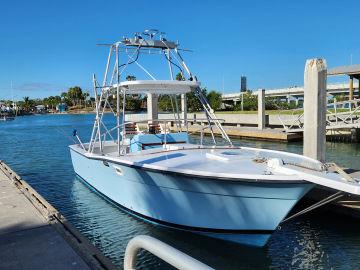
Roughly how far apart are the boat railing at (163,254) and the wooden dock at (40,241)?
2.85 metres

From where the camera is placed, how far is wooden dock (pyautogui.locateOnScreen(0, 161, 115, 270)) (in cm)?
607

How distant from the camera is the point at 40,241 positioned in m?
7.01

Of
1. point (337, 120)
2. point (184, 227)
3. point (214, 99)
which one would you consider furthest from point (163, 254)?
point (214, 99)

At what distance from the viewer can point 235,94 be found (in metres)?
108

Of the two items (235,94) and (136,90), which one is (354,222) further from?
(235,94)

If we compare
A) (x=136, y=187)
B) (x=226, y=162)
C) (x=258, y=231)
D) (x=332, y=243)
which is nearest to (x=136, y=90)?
(x=136, y=187)

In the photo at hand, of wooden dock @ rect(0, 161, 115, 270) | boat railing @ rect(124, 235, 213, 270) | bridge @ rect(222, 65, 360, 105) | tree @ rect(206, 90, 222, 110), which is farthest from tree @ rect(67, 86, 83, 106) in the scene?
boat railing @ rect(124, 235, 213, 270)

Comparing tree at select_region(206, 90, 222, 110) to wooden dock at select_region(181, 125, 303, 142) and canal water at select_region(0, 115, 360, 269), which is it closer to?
wooden dock at select_region(181, 125, 303, 142)

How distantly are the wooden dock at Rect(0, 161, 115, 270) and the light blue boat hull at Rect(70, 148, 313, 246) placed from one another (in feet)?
7.15

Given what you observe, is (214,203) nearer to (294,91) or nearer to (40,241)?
(40,241)

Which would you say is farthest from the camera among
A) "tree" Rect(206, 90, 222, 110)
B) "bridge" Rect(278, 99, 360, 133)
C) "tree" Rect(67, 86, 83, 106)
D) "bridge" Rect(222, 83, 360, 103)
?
"tree" Rect(67, 86, 83, 106)

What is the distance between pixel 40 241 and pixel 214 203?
11.2 feet

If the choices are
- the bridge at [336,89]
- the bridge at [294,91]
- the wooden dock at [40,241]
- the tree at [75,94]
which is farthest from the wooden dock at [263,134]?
the tree at [75,94]

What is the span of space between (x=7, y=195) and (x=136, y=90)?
4.49 metres
